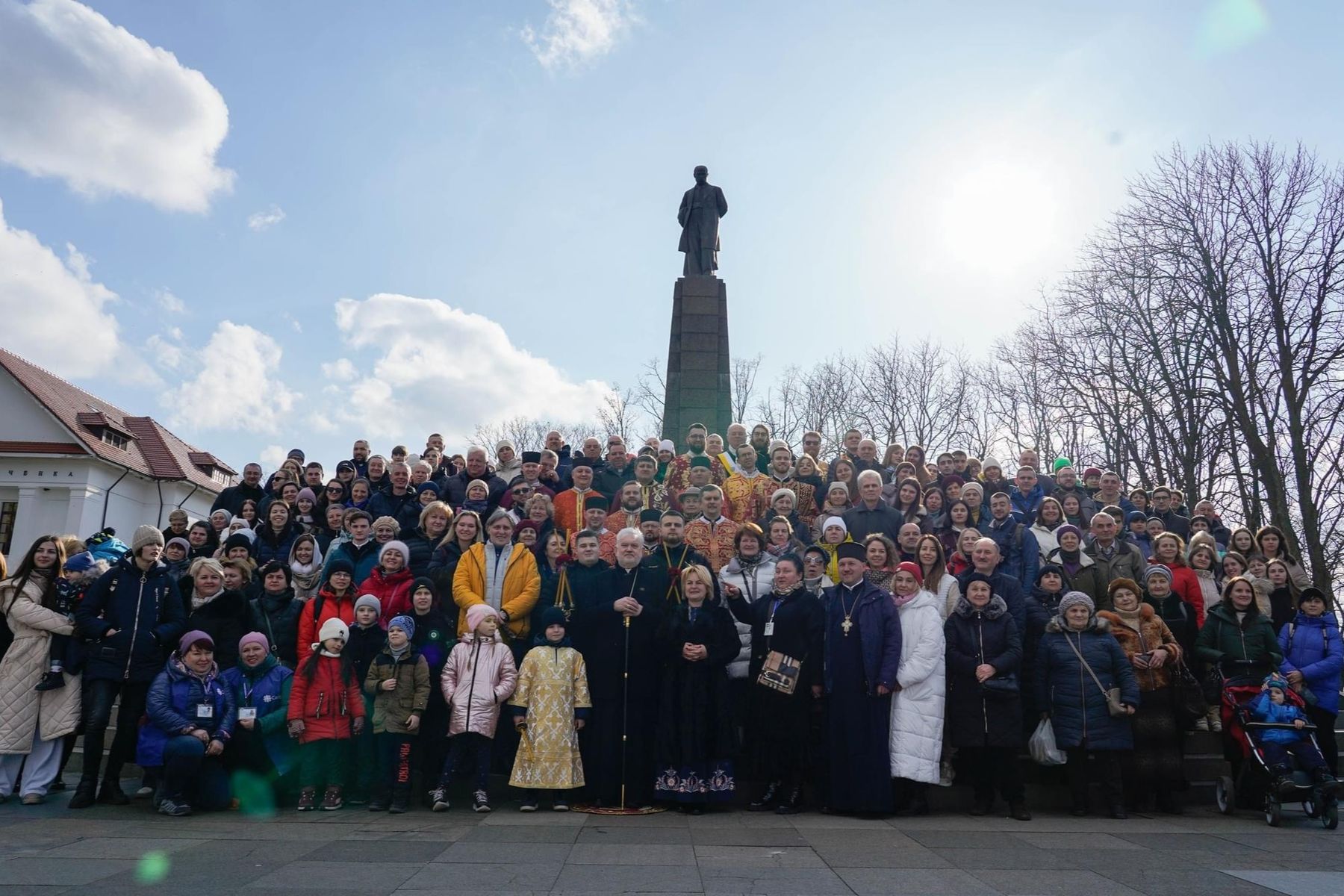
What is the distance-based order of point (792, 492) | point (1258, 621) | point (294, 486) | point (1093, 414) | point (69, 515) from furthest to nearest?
point (69, 515)
point (1093, 414)
point (294, 486)
point (792, 492)
point (1258, 621)

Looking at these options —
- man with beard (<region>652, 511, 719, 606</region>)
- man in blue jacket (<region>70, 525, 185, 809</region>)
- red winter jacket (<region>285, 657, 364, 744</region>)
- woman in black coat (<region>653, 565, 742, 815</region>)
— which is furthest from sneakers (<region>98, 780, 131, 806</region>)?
man with beard (<region>652, 511, 719, 606</region>)

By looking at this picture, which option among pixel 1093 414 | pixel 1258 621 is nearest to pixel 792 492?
pixel 1258 621

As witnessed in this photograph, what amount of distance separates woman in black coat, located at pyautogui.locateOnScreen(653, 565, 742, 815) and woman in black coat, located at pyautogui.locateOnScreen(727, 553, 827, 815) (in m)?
0.30

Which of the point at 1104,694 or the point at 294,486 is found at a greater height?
the point at 294,486

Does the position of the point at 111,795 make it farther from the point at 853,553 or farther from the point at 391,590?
the point at 853,553

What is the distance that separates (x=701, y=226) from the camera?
18094 mm

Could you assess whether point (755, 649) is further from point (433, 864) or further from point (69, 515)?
point (69, 515)

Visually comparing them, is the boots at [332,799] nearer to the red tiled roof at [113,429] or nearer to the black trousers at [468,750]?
the black trousers at [468,750]

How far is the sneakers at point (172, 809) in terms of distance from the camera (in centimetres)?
684

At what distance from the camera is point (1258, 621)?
807 centimetres

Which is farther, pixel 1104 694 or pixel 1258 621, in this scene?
pixel 1258 621

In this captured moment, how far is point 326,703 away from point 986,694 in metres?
5.08

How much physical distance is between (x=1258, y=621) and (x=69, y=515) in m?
39.7

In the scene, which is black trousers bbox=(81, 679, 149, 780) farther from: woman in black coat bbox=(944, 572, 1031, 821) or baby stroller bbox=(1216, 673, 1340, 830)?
baby stroller bbox=(1216, 673, 1340, 830)
